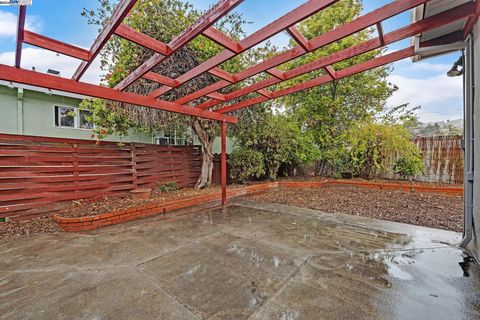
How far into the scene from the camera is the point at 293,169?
1009cm

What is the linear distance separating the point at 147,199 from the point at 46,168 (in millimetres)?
2176

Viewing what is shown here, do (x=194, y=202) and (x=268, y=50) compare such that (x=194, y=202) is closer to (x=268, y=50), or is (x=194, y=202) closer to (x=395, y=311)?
(x=395, y=311)

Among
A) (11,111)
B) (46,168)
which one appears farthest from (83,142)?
(11,111)

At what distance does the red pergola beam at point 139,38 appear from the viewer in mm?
2133

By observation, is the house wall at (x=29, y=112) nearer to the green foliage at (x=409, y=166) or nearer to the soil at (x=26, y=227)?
the soil at (x=26, y=227)

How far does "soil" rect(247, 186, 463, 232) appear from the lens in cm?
416

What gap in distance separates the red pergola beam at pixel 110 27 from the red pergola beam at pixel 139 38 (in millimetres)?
96

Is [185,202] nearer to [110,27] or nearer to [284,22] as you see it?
[110,27]

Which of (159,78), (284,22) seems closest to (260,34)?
(284,22)

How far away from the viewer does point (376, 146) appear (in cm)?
746

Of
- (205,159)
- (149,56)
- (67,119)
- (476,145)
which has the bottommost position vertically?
(205,159)

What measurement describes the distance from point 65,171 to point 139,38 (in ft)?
13.6

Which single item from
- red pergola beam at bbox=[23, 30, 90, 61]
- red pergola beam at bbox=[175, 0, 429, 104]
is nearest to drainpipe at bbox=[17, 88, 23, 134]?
red pergola beam at bbox=[23, 30, 90, 61]

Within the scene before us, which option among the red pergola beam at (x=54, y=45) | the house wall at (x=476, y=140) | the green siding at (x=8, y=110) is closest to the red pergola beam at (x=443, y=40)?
the house wall at (x=476, y=140)
